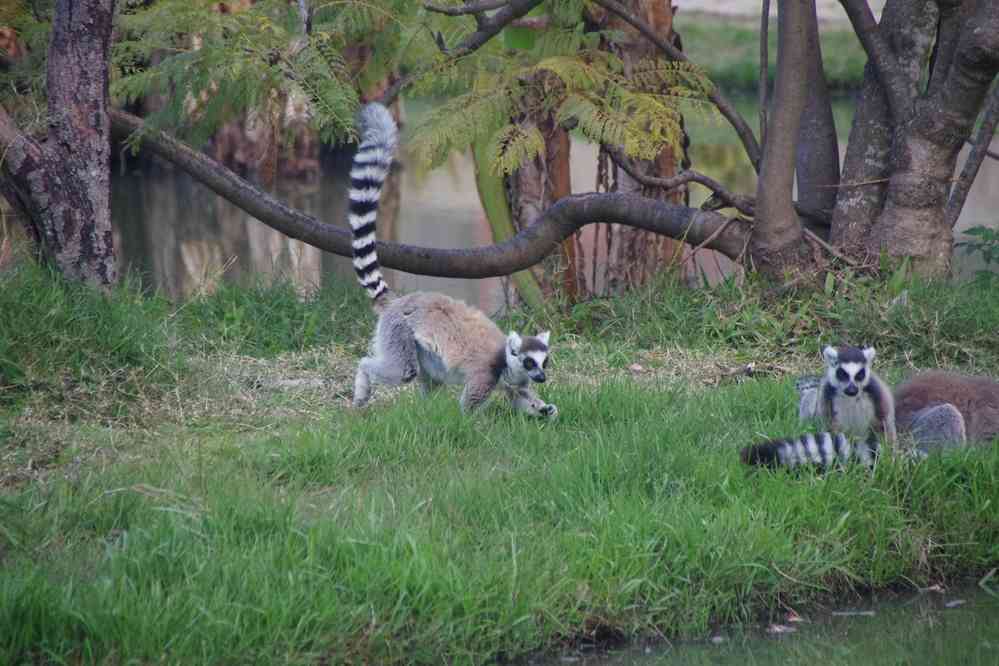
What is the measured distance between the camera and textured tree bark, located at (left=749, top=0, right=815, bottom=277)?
7.60 m

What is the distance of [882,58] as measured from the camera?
7.73m

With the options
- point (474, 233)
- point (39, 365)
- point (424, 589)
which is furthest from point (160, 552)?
point (474, 233)

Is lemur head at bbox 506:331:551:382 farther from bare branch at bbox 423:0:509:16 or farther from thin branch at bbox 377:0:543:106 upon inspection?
thin branch at bbox 377:0:543:106

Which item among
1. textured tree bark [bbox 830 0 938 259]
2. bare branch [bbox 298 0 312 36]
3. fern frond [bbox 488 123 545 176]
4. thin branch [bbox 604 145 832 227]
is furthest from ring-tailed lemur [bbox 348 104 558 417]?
textured tree bark [bbox 830 0 938 259]

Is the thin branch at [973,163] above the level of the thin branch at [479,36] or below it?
below

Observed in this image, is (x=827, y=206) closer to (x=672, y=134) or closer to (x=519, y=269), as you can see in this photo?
(x=672, y=134)

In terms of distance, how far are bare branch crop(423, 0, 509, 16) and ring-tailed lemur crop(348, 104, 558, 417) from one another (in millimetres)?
1326

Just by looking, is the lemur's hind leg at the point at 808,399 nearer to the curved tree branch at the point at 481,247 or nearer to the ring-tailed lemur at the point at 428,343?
the ring-tailed lemur at the point at 428,343

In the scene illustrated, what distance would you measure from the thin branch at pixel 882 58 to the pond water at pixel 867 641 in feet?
13.3

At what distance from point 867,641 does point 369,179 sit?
3.24m

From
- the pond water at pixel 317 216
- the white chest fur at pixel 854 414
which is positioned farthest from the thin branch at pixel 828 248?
the white chest fur at pixel 854 414

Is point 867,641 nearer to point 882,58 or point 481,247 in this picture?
point 481,247

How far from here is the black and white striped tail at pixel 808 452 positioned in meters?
4.60

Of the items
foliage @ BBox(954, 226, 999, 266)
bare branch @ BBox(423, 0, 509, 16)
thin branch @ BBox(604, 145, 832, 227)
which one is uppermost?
bare branch @ BBox(423, 0, 509, 16)
